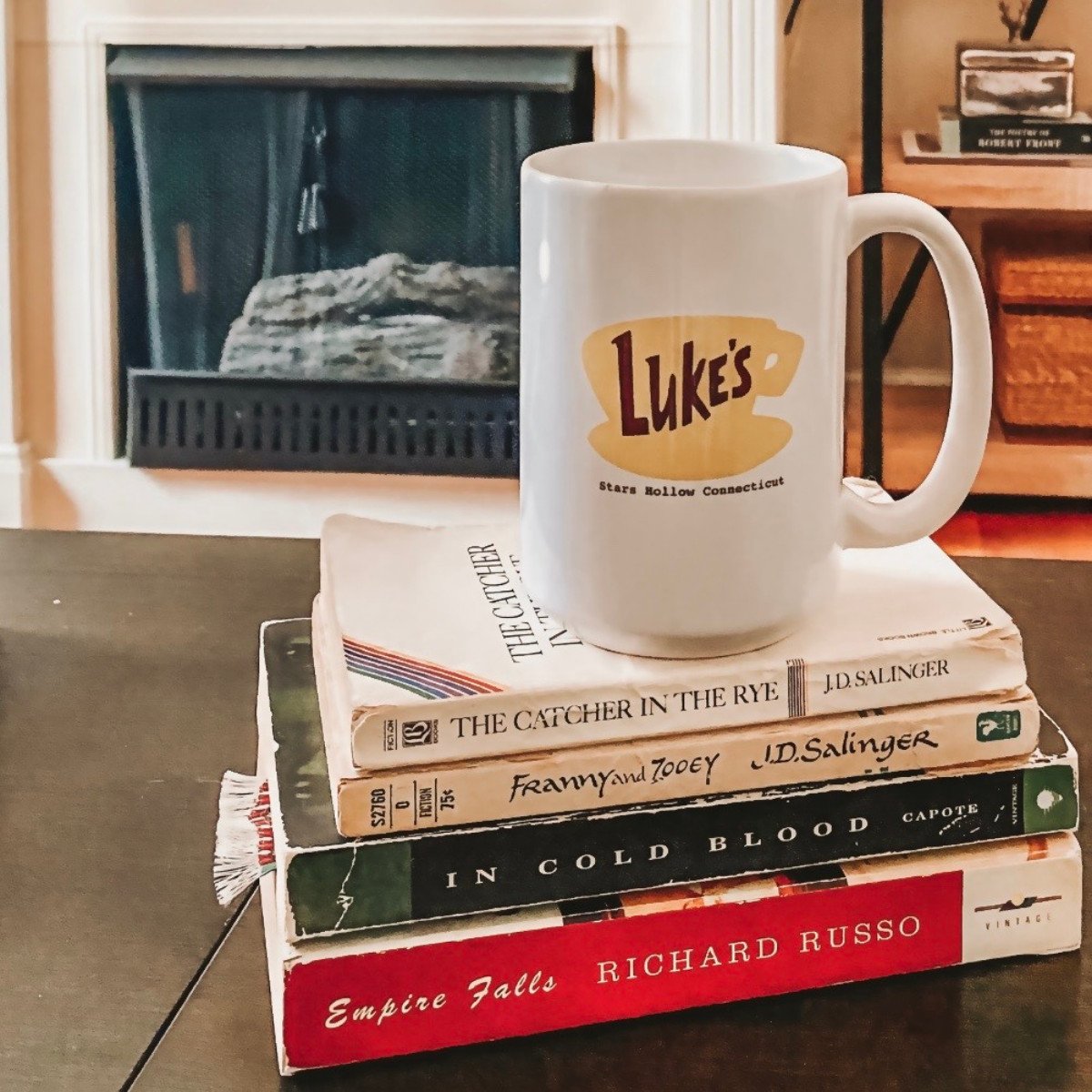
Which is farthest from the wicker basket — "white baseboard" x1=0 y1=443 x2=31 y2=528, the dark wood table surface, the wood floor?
"white baseboard" x1=0 y1=443 x2=31 y2=528

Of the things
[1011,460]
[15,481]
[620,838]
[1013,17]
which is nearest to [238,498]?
[15,481]

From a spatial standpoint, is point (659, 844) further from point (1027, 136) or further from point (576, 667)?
point (1027, 136)

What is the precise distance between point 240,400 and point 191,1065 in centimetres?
166

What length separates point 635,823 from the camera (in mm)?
420

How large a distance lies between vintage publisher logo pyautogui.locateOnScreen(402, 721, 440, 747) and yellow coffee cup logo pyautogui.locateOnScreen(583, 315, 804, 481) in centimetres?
10

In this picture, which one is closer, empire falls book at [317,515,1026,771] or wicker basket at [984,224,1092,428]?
empire falls book at [317,515,1026,771]

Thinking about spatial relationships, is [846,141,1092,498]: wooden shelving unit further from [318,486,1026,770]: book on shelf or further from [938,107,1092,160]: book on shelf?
[318,486,1026,770]: book on shelf

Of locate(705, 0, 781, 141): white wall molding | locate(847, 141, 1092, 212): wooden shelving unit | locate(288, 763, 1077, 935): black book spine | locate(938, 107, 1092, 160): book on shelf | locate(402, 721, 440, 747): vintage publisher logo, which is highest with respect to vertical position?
locate(705, 0, 781, 141): white wall molding

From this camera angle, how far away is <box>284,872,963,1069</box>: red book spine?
40 cm

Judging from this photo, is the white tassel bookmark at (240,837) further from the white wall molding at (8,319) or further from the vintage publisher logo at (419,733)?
the white wall molding at (8,319)

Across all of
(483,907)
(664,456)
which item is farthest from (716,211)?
(483,907)

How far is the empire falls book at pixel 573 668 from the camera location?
0.40m

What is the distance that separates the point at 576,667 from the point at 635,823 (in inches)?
2.0

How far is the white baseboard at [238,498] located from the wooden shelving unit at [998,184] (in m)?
0.69
